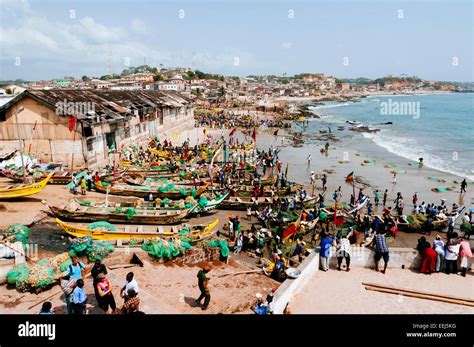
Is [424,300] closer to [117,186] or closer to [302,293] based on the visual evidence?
[302,293]

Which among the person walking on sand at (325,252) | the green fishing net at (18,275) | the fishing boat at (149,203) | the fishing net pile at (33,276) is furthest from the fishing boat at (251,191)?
the green fishing net at (18,275)

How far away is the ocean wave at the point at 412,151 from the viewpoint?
107 ft

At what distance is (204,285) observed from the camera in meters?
8.24

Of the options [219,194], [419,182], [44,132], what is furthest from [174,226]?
[419,182]

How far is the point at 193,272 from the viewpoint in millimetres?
10812

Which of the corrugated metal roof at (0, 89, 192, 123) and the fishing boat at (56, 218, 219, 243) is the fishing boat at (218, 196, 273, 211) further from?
the corrugated metal roof at (0, 89, 192, 123)

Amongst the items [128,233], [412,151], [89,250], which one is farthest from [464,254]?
[412,151]

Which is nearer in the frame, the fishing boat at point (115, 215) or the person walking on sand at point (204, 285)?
the person walking on sand at point (204, 285)

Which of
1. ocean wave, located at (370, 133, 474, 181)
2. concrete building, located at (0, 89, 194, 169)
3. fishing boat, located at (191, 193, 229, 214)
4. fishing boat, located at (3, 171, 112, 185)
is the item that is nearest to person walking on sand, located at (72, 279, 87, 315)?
fishing boat, located at (191, 193, 229, 214)

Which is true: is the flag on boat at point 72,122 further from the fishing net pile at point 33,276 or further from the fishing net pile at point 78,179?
the fishing net pile at point 33,276

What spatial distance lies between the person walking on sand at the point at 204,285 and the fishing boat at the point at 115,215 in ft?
28.3

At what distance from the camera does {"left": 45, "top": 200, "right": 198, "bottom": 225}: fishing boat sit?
1647 cm

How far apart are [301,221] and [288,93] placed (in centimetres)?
14665

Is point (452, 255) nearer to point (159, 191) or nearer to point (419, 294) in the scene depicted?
point (419, 294)
